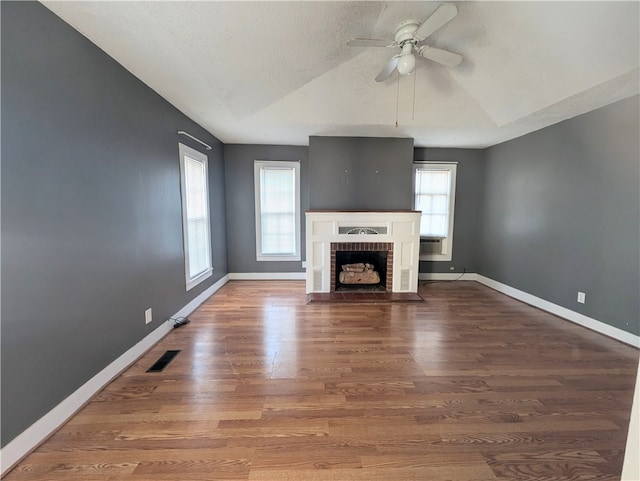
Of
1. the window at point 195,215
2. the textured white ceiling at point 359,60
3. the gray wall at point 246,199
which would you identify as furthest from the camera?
the gray wall at point 246,199

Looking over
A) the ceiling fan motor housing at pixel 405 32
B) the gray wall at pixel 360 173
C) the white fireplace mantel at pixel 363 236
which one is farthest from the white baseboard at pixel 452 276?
the ceiling fan motor housing at pixel 405 32

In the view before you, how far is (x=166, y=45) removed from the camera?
1.89 metres

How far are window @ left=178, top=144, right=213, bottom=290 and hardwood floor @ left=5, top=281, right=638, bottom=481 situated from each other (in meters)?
0.85

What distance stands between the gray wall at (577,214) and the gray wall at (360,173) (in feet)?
5.18

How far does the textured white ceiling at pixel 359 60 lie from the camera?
1733 mm

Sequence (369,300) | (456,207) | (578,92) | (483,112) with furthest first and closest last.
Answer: (456,207) → (369,300) → (483,112) → (578,92)

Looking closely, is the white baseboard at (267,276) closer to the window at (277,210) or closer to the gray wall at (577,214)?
the window at (277,210)

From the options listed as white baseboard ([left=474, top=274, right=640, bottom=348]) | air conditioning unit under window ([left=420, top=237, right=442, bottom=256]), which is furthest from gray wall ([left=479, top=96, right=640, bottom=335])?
air conditioning unit under window ([left=420, top=237, right=442, bottom=256])

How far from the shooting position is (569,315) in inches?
121

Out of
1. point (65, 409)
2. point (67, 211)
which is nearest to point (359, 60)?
point (67, 211)

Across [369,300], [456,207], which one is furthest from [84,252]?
Result: [456,207]

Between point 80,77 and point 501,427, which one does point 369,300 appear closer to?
point 501,427

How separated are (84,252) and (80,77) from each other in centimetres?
114

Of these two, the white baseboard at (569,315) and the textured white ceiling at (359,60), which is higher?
the textured white ceiling at (359,60)
